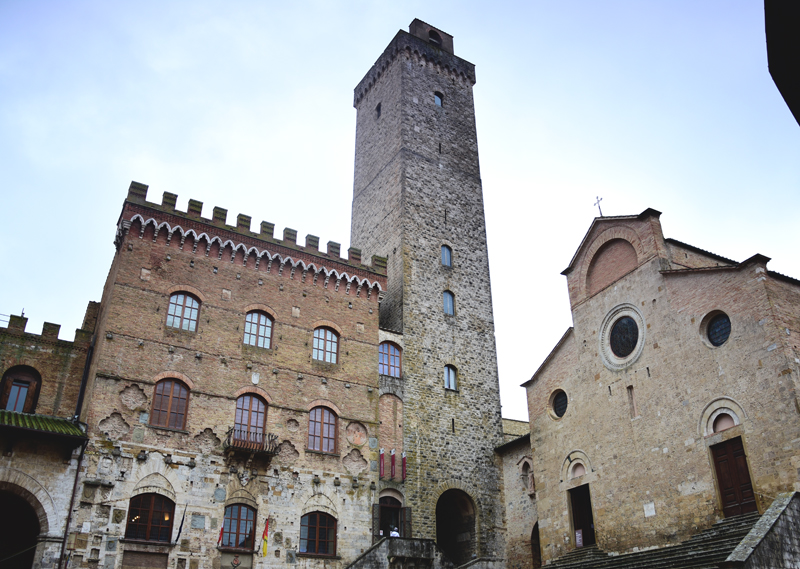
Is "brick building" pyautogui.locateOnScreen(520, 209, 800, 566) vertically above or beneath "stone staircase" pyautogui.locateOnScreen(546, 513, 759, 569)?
above

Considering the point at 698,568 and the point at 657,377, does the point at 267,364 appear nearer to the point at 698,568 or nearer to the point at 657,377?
the point at 657,377

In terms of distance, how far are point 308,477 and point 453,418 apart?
744 cm

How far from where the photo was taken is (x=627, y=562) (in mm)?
19828

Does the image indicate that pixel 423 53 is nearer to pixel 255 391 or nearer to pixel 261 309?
pixel 261 309

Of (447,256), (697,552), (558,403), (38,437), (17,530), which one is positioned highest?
(447,256)

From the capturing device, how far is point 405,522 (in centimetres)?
2442

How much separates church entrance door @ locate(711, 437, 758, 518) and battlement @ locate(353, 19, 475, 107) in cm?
2538

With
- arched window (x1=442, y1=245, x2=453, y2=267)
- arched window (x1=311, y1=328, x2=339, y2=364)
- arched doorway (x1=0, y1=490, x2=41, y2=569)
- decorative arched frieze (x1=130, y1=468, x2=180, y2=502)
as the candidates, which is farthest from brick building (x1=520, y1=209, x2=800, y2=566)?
arched doorway (x1=0, y1=490, x2=41, y2=569)

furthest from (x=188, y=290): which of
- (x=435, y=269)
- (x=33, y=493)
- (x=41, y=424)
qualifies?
(x=435, y=269)

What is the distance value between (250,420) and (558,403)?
11932 mm

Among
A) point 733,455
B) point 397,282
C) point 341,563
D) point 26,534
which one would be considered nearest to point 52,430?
point 26,534

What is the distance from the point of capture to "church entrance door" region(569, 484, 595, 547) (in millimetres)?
23078

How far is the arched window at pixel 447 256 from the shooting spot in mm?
31166

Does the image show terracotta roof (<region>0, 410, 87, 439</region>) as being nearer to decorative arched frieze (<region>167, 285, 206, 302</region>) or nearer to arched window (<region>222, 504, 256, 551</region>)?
arched window (<region>222, 504, 256, 551</region>)
